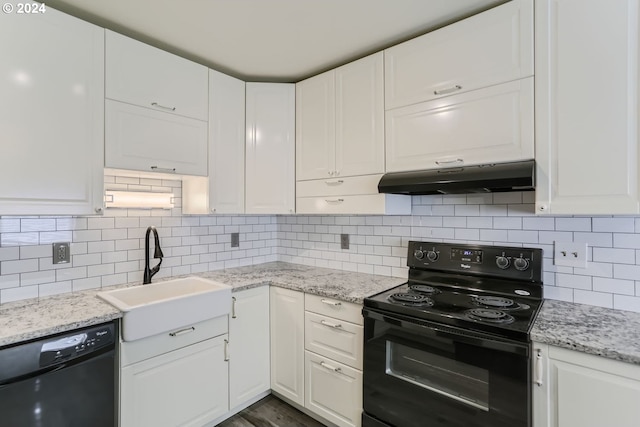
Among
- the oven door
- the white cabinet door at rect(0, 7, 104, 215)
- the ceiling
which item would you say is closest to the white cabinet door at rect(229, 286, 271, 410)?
the oven door

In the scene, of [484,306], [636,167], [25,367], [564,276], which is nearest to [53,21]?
[25,367]

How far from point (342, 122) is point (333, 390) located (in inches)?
67.5

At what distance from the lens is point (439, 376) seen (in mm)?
1502

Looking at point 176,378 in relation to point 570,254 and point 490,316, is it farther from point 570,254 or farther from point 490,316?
point 570,254

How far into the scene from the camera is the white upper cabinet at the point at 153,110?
1795 mm

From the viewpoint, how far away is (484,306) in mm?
1624

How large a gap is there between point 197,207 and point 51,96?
101 cm

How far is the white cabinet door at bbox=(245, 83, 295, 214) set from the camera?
250 cm

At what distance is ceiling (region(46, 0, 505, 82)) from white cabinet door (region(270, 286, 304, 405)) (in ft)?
5.24

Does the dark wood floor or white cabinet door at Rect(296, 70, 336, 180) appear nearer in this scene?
the dark wood floor

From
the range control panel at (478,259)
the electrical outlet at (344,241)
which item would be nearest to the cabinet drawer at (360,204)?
the range control panel at (478,259)

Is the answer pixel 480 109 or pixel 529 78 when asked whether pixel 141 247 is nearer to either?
pixel 480 109

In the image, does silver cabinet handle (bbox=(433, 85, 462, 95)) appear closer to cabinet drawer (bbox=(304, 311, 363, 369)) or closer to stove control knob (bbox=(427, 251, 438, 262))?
stove control knob (bbox=(427, 251, 438, 262))
